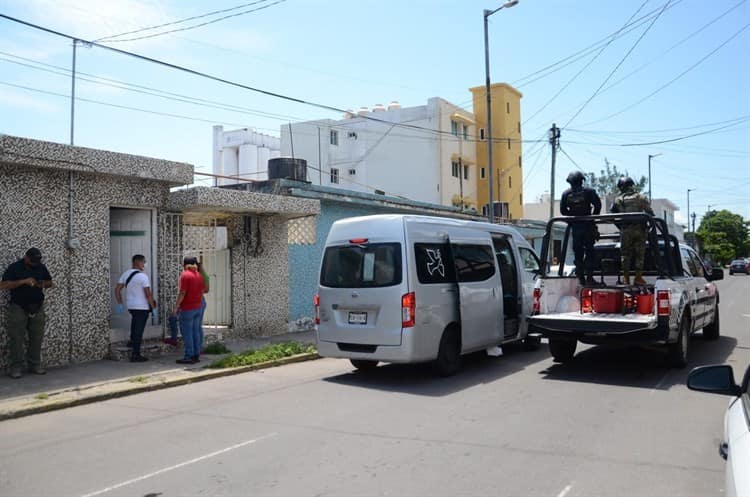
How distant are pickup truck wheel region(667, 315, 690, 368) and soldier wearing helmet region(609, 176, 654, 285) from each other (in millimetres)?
953

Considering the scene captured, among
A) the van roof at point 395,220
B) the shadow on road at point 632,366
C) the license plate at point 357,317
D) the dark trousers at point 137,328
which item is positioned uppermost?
the van roof at point 395,220

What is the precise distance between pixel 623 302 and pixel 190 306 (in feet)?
22.8

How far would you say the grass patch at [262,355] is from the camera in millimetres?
10555

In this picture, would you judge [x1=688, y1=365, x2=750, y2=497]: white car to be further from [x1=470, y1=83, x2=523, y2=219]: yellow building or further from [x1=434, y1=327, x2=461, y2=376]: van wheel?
[x1=470, y1=83, x2=523, y2=219]: yellow building

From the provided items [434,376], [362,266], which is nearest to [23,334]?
[362,266]

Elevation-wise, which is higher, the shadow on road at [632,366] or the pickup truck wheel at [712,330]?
the pickup truck wheel at [712,330]

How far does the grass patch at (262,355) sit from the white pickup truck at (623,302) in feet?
14.2

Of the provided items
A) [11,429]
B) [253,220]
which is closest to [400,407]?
[11,429]

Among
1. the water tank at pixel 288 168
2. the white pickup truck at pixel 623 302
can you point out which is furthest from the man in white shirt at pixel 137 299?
the water tank at pixel 288 168

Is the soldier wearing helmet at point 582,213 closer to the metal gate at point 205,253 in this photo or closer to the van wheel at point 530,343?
the van wheel at point 530,343

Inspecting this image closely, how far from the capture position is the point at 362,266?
9367 mm

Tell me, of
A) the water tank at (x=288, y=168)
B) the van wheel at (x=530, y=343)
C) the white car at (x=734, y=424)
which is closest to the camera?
the white car at (x=734, y=424)

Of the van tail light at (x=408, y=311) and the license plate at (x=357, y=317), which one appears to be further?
the license plate at (x=357, y=317)

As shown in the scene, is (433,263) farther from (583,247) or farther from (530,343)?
(530,343)
